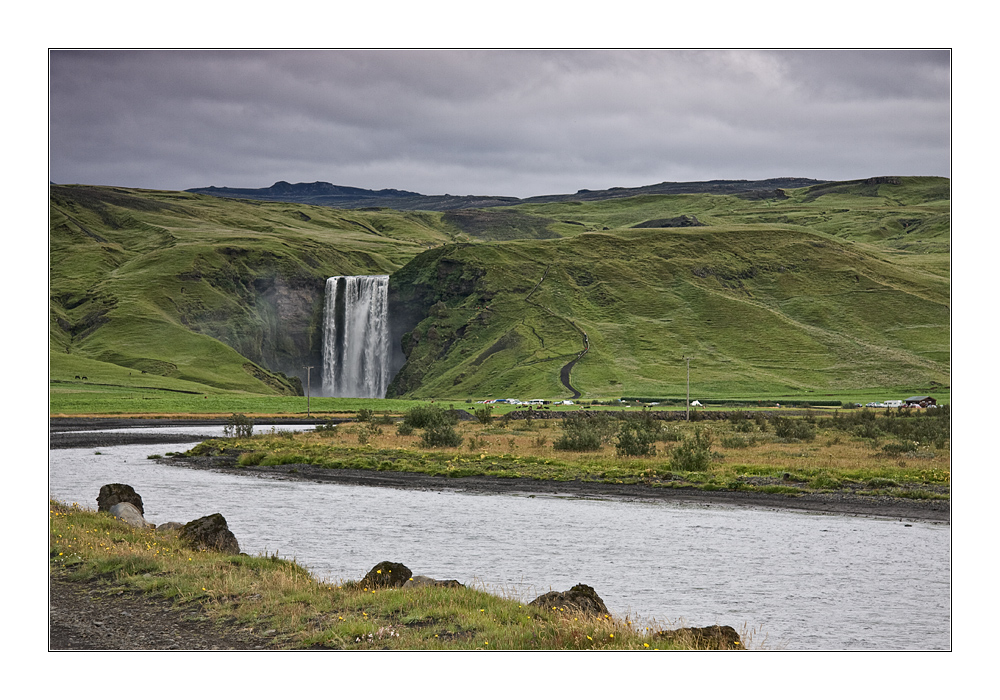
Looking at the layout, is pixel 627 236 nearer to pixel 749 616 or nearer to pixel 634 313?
pixel 634 313

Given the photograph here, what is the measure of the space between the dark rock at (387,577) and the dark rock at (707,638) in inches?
272

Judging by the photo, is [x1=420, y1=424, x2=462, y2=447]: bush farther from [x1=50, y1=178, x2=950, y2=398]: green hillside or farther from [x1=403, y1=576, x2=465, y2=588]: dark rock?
[x1=50, y1=178, x2=950, y2=398]: green hillside

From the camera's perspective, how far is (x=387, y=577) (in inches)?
723

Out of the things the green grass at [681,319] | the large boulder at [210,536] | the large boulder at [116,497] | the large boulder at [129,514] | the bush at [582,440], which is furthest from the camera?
the green grass at [681,319]

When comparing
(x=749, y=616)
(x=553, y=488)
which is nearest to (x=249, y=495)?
(x=553, y=488)

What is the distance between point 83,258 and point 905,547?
18849 centimetres

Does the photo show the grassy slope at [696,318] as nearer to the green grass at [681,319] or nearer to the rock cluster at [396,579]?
the green grass at [681,319]

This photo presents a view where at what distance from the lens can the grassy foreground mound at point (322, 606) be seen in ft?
45.5

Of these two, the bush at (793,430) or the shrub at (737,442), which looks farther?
the bush at (793,430)

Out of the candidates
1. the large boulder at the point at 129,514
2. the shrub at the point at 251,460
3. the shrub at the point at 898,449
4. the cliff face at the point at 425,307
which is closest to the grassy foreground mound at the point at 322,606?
the large boulder at the point at 129,514

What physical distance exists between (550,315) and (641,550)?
139813 mm

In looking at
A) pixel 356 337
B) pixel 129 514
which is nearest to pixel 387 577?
pixel 129 514

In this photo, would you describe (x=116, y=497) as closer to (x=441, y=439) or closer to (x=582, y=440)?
(x=441, y=439)

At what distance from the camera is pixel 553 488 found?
45.0 m
